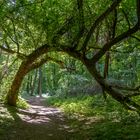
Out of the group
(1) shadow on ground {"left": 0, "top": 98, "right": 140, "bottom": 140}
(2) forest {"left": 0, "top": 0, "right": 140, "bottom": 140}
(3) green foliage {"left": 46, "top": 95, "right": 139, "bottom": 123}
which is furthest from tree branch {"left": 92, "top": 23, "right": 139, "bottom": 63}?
(3) green foliage {"left": 46, "top": 95, "right": 139, "bottom": 123}

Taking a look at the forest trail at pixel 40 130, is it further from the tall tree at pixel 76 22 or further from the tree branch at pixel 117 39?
the tree branch at pixel 117 39

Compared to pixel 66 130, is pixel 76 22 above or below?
above

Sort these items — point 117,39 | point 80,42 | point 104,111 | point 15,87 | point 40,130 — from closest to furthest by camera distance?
point 117,39, point 40,130, point 80,42, point 104,111, point 15,87

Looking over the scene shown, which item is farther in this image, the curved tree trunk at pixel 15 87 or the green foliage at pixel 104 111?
the curved tree trunk at pixel 15 87

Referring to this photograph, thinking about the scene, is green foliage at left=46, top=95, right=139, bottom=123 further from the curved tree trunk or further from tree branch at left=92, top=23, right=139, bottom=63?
tree branch at left=92, top=23, right=139, bottom=63

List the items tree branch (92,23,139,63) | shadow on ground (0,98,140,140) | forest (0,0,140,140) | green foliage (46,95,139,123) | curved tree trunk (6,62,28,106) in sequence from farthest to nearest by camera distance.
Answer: curved tree trunk (6,62,28,106) < green foliage (46,95,139,123) < shadow on ground (0,98,140,140) < forest (0,0,140,140) < tree branch (92,23,139,63)

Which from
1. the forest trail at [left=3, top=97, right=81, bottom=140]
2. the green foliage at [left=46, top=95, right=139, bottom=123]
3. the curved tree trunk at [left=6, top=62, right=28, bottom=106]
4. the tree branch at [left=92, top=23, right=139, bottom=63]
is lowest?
the forest trail at [left=3, top=97, right=81, bottom=140]

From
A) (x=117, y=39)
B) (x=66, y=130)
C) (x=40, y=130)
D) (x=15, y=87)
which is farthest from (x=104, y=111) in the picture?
(x=117, y=39)

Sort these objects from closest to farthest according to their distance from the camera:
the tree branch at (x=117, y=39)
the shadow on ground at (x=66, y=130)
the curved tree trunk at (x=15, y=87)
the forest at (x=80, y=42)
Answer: the tree branch at (x=117, y=39) → the forest at (x=80, y=42) → the shadow on ground at (x=66, y=130) → the curved tree trunk at (x=15, y=87)

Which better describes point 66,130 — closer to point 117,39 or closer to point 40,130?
point 40,130

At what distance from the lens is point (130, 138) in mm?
10008

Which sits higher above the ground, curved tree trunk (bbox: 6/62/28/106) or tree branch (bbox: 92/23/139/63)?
tree branch (bbox: 92/23/139/63)

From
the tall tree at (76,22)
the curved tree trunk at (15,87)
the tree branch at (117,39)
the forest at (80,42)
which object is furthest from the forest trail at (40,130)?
the curved tree trunk at (15,87)

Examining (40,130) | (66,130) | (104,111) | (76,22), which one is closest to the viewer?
(76,22)
